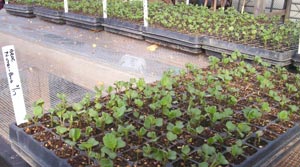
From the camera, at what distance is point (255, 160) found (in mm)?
1856

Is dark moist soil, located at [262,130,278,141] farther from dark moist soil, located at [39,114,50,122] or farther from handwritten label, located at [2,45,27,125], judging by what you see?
handwritten label, located at [2,45,27,125]

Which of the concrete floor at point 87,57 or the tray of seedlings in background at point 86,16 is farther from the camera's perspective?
the tray of seedlings in background at point 86,16

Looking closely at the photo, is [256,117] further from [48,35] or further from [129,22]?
[48,35]

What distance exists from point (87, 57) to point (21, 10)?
424cm

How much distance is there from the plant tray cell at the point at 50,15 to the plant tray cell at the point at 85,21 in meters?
0.23

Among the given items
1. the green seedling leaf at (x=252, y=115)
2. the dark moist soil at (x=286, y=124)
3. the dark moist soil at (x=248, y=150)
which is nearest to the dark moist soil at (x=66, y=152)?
the dark moist soil at (x=248, y=150)

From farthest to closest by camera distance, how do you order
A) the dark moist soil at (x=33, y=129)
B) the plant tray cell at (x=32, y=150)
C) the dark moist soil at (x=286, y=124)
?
the dark moist soil at (x=286, y=124) < the dark moist soil at (x=33, y=129) < the plant tray cell at (x=32, y=150)

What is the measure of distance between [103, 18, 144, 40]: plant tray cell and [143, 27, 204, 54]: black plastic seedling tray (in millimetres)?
186

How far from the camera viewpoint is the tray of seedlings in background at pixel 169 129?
1.82 m

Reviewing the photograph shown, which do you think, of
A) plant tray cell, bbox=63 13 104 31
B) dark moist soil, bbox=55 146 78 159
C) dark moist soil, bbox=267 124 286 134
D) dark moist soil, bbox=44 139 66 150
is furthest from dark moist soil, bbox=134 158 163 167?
plant tray cell, bbox=63 13 104 31

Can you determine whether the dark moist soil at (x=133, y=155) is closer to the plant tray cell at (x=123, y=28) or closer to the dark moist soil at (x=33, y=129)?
the dark moist soil at (x=33, y=129)

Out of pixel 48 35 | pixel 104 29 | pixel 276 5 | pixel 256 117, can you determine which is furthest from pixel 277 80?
pixel 276 5

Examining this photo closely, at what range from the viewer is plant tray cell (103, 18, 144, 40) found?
5.51 m

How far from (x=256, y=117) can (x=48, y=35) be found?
473 cm
